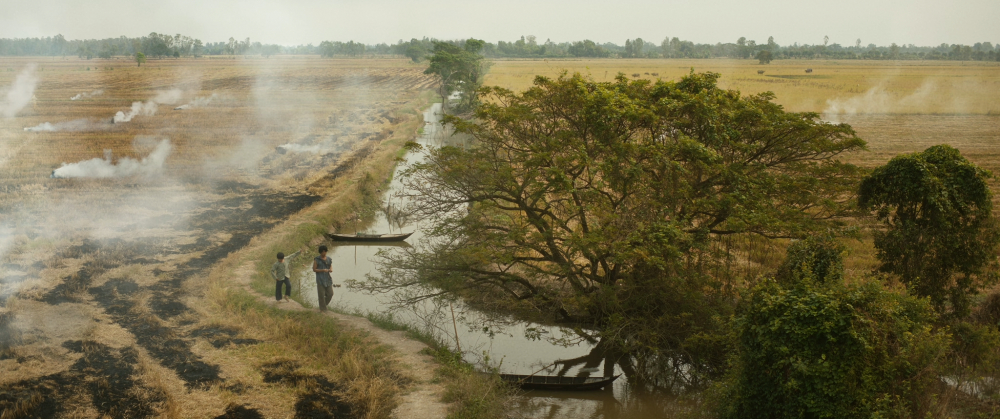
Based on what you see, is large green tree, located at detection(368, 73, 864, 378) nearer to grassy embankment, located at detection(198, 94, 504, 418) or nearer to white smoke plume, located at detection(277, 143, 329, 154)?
grassy embankment, located at detection(198, 94, 504, 418)

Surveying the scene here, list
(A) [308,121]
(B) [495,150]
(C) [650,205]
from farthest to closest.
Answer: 1. (A) [308,121]
2. (B) [495,150]
3. (C) [650,205]

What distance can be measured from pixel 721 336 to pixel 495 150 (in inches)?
249

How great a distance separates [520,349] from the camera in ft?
49.0

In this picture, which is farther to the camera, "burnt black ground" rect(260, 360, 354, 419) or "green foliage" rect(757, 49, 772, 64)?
"green foliage" rect(757, 49, 772, 64)

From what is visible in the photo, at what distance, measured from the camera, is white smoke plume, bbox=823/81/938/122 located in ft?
167

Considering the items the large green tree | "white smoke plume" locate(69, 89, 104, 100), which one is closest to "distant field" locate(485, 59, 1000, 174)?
the large green tree

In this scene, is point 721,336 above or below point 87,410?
above

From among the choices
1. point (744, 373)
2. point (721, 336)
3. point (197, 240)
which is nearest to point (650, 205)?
point (721, 336)

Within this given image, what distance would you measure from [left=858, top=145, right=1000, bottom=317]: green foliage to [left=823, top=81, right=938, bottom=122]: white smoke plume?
3896cm

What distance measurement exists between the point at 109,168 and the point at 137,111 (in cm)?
2521

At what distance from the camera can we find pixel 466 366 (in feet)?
43.1

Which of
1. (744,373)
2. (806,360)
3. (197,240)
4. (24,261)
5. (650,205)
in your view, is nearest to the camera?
(806,360)

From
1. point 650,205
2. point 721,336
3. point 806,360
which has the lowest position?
point 721,336

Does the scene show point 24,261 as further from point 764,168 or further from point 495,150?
point 764,168
